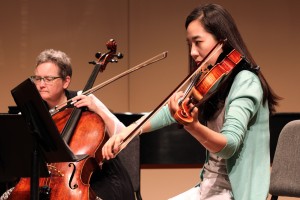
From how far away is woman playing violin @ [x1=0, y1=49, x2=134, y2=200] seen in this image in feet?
8.42

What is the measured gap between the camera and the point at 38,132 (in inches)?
73.5

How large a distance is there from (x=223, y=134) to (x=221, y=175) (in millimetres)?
280

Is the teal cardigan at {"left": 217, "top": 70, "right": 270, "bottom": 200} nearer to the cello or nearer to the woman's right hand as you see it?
the woman's right hand

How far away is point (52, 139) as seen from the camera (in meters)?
1.86

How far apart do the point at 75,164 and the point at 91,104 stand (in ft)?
1.13

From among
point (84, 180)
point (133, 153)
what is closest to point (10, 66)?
point (133, 153)

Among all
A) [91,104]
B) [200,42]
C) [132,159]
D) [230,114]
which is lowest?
[132,159]

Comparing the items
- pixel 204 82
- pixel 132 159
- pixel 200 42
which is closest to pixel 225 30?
pixel 200 42

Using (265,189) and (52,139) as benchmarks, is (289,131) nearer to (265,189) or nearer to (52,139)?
(265,189)

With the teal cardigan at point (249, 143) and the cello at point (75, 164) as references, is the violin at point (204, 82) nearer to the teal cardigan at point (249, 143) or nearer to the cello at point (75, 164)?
the teal cardigan at point (249, 143)

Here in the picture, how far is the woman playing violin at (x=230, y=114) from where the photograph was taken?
73.3 inches

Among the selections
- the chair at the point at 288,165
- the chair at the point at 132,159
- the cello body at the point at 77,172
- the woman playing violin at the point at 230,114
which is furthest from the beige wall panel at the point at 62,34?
the woman playing violin at the point at 230,114

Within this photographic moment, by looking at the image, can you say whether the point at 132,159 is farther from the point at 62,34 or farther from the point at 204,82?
the point at 62,34

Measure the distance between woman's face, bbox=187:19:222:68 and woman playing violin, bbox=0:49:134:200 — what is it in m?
0.75
